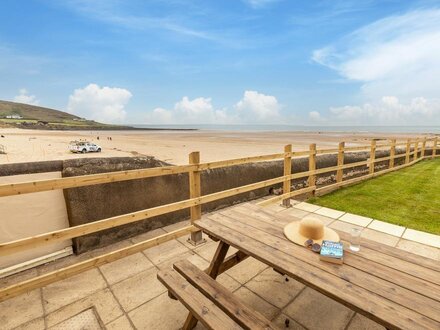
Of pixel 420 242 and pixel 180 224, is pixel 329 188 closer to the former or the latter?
pixel 420 242

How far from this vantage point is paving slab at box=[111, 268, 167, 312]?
271 centimetres

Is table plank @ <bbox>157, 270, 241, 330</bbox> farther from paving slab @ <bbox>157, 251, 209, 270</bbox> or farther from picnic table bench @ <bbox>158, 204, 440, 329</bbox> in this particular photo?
paving slab @ <bbox>157, 251, 209, 270</bbox>

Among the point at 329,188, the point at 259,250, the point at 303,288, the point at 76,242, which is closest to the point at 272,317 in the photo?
the point at 303,288

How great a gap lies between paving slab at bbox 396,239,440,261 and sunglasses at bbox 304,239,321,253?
2663 mm

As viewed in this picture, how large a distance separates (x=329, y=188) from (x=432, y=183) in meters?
3.79

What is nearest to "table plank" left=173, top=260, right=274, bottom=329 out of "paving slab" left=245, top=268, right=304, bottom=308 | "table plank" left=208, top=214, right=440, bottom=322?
"table plank" left=208, top=214, right=440, bottom=322

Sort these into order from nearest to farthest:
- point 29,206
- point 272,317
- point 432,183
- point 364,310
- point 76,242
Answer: point 364,310 < point 272,317 < point 29,206 < point 76,242 < point 432,183

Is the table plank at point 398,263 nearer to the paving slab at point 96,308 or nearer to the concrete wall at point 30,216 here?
the paving slab at point 96,308

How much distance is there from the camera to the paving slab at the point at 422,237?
4.02 metres

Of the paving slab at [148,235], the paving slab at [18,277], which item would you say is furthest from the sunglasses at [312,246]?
the paving slab at [18,277]

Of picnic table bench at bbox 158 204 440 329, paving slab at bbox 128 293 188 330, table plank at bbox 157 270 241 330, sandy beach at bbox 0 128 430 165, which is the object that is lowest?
sandy beach at bbox 0 128 430 165

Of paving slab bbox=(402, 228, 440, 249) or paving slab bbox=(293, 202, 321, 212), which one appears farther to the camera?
paving slab bbox=(293, 202, 321, 212)

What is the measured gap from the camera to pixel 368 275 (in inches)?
68.3

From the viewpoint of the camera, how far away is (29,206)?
3268mm
